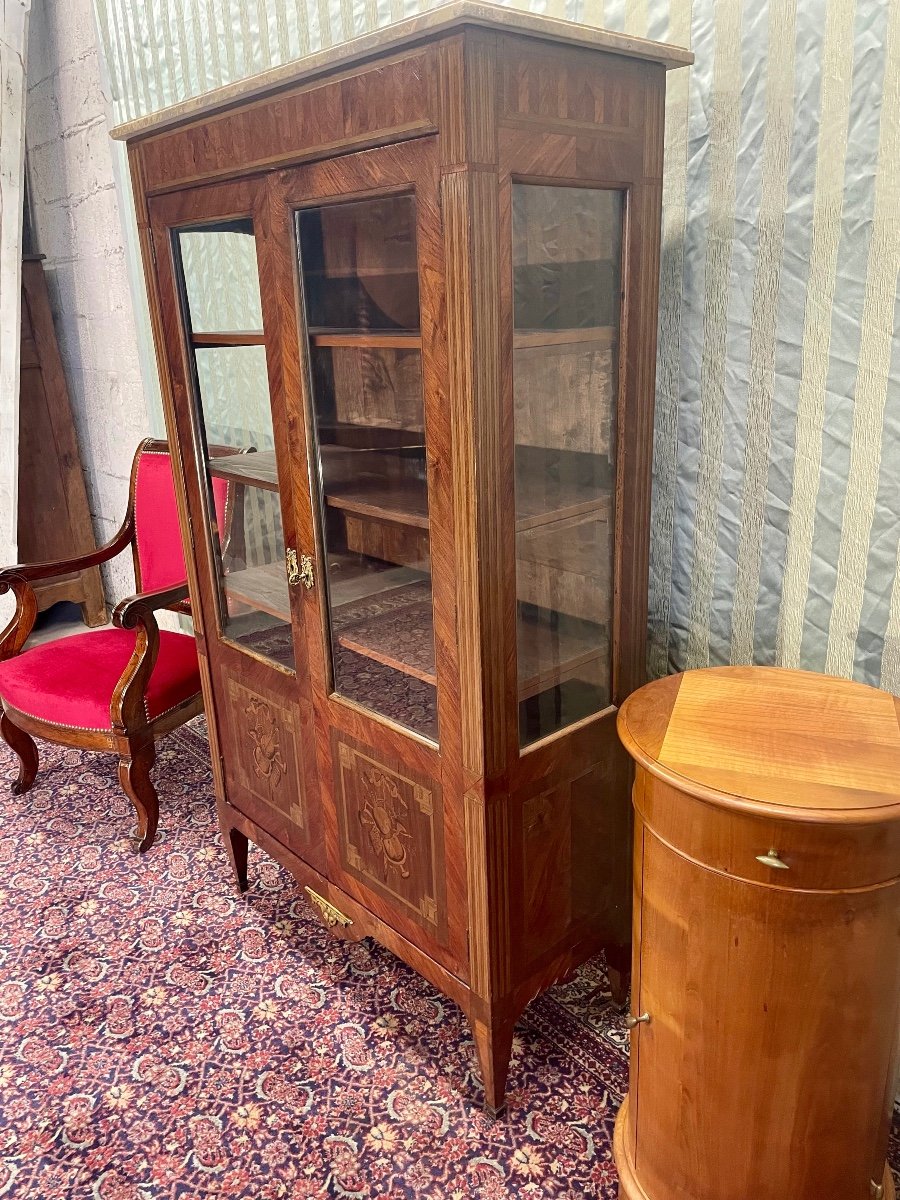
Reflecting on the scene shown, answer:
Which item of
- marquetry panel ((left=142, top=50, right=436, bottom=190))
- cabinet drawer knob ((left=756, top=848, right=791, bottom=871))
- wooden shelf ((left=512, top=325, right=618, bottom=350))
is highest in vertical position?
marquetry panel ((left=142, top=50, right=436, bottom=190))

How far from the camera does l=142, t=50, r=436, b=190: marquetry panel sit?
1.07 meters

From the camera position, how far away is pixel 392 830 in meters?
1.52

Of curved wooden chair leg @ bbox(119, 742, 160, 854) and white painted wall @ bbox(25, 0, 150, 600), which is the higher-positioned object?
white painted wall @ bbox(25, 0, 150, 600)

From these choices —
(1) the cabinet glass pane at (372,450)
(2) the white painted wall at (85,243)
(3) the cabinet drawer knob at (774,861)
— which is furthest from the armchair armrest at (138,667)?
(3) the cabinet drawer knob at (774,861)

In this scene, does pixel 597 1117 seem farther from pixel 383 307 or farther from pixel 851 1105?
pixel 383 307

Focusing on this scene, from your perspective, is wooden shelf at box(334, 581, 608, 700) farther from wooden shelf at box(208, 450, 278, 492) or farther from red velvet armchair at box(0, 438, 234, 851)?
red velvet armchair at box(0, 438, 234, 851)

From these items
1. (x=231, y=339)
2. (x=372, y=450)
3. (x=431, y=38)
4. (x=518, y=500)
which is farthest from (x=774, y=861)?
(x=231, y=339)

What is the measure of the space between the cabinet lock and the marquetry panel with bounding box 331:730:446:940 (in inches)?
10.9

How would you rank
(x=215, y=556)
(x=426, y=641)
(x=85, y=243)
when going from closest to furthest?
(x=426, y=641)
(x=215, y=556)
(x=85, y=243)

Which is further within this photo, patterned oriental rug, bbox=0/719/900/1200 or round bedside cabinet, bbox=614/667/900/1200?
patterned oriental rug, bbox=0/719/900/1200

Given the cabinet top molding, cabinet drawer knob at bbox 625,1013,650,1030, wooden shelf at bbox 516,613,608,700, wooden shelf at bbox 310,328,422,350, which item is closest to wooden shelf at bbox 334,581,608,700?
wooden shelf at bbox 516,613,608,700

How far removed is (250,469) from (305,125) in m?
0.62

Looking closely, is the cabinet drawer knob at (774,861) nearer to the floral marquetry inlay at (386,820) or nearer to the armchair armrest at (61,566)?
the floral marquetry inlay at (386,820)

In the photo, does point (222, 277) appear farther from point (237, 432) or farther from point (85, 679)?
point (85, 679)
